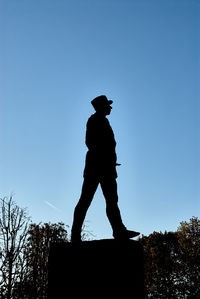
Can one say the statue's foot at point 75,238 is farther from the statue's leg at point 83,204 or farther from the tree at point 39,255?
the tree at point 39,255

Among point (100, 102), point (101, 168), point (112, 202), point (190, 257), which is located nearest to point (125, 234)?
point (112, 202)

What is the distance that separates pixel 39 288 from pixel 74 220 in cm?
1514

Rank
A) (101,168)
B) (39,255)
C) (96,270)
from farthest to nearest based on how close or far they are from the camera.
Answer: (39,255), (101,168), (96,270)

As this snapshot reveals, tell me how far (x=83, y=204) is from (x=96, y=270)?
4.08 ft

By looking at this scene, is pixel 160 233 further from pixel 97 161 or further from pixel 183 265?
pixel 97 161

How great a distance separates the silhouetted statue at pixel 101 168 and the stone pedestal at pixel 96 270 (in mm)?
365

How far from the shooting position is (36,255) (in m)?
20.9

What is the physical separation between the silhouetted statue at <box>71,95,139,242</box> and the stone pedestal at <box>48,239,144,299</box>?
0.36 meters

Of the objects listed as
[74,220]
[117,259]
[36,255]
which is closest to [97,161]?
[74,220]

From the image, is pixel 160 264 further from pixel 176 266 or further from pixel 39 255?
pixel 39 255

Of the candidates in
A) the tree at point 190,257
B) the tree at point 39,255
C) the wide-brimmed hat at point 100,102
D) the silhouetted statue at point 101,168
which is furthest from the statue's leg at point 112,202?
the tree at point 190,257

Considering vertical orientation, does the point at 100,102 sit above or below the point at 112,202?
above

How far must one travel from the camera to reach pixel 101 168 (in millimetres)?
5766

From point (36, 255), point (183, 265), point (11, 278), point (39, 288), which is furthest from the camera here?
point (183, 265)
